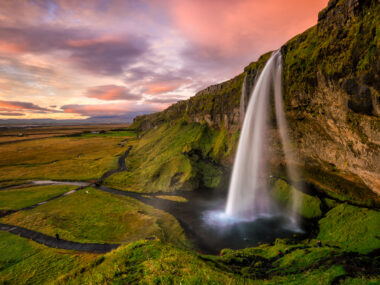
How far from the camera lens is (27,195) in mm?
43500

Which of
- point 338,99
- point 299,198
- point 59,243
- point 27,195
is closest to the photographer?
point 338,99

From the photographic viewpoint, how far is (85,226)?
28.3 metres

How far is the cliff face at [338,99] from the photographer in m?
16.1

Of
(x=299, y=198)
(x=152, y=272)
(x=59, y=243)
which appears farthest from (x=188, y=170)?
(x=152, y=272)

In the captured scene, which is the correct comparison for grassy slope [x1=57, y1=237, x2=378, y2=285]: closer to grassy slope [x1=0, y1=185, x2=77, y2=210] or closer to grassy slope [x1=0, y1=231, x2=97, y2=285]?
grassy slope [x1=0, y1=231, x2=97, y2=285]

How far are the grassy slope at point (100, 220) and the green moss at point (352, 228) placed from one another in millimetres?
19005

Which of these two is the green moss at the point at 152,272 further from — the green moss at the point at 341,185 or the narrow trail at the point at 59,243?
the green moss at the point at 341,185

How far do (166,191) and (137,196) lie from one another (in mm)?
7369

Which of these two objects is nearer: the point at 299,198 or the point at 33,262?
the point at 33,262

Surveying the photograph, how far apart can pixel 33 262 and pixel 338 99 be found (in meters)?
40.9

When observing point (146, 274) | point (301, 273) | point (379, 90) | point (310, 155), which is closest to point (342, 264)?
point (301, 273)

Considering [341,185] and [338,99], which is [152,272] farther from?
[341,185]

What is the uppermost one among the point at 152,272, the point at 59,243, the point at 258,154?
the point at 258,154

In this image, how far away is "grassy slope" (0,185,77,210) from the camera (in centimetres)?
3803
